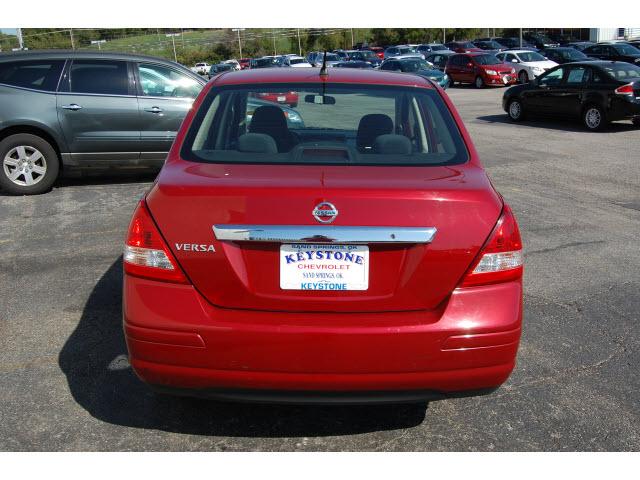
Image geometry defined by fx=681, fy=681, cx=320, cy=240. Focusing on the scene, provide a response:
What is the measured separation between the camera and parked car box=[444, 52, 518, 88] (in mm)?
28812

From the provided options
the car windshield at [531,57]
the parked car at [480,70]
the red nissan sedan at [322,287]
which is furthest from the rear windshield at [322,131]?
the car windshield at [531,57]

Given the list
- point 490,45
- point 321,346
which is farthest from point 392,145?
point 490,45

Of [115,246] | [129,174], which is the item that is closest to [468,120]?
[129,174]

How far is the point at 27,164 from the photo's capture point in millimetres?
8625

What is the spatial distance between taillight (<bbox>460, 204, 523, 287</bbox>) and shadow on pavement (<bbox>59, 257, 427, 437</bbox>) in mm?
917

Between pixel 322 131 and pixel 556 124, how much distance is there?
46.2 feet

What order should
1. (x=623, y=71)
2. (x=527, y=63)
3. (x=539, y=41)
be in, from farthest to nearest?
(x=539, y=41), (x=527, y=63), (x=623, y=71)

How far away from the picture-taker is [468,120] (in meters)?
17.8

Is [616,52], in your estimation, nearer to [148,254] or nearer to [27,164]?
[27,164]

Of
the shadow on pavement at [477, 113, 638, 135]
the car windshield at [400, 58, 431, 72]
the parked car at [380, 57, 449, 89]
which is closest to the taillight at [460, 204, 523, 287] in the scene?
the shadow on pavement at [477, 113, 638, 135]

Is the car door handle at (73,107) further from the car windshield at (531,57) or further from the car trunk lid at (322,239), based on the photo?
the car windshield at (531,57)

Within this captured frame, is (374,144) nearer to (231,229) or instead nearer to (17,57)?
(231,229)

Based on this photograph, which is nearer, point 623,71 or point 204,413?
point 204,413
